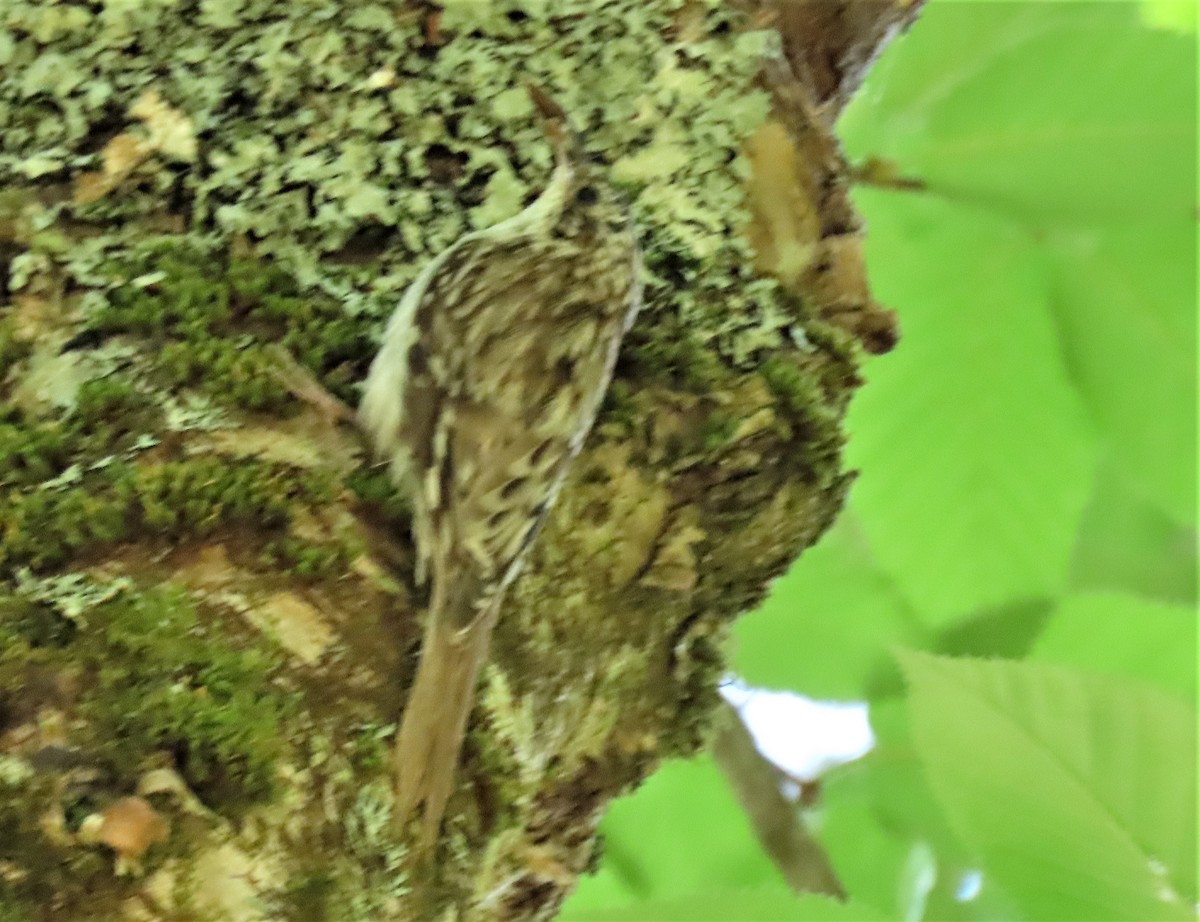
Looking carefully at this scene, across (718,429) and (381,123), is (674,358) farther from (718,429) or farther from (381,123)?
(381,123)

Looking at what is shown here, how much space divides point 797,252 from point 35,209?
65 centimetres

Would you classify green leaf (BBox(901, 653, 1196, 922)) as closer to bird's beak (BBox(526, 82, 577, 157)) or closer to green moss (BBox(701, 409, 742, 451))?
green moss (BBox(701, 409, 742, 451))

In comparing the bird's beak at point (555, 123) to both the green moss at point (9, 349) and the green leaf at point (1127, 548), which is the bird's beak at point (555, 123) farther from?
the green leaf at point (1127, 548)

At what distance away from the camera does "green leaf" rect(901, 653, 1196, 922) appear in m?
0.78

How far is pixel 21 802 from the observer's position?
0.57m

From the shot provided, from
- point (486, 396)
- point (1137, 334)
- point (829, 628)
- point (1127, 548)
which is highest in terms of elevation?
point (486, 396)

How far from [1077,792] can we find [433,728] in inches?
18.3

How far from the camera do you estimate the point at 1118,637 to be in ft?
3.98

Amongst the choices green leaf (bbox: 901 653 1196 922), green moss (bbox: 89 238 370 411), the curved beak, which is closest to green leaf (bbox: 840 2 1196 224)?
the curved beak

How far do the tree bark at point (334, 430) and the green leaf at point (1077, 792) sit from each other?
0.72 feet

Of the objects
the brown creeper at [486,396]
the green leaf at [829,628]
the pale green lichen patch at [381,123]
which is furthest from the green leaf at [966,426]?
the brown creeper at [486,396]

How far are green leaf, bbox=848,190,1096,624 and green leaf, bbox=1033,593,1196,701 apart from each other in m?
0.06

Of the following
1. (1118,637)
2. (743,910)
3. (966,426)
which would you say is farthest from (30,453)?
(1118,637)

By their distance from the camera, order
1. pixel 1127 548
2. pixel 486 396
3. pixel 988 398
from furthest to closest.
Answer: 1. pixel 1127 548
2. pixel 988 398
3. pixel 486 396
